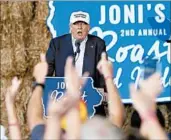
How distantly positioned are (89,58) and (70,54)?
0.14 meters

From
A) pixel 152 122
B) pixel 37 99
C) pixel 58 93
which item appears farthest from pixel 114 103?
pixel 58 93

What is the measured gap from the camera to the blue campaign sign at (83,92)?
452 centimetres

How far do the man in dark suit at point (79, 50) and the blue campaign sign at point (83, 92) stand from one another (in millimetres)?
35

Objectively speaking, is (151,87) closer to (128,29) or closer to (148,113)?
(148,113)

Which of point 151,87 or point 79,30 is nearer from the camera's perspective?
point 151,87

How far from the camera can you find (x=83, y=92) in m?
4.57

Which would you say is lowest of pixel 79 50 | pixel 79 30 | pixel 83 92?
pixel 83 92

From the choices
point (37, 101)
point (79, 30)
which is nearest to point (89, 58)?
point (79, 30)

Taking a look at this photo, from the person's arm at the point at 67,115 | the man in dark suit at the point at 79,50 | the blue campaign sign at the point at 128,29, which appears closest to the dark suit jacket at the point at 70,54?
the man in dark suit at the point at 79,50

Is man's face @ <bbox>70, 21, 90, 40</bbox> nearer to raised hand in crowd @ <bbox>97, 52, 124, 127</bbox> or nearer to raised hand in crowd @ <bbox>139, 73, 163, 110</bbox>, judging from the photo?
raised hand in crowd @ <bbox>97, 52, 124, 127</bbox>

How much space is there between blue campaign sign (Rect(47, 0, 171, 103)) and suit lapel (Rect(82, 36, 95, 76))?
233 mm

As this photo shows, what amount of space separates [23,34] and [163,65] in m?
0.99

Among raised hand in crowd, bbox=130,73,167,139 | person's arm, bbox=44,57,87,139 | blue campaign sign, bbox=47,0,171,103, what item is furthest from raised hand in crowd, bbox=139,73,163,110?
blue campaign sign, bbox=47,0,171,103

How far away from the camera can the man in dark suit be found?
454 cm
